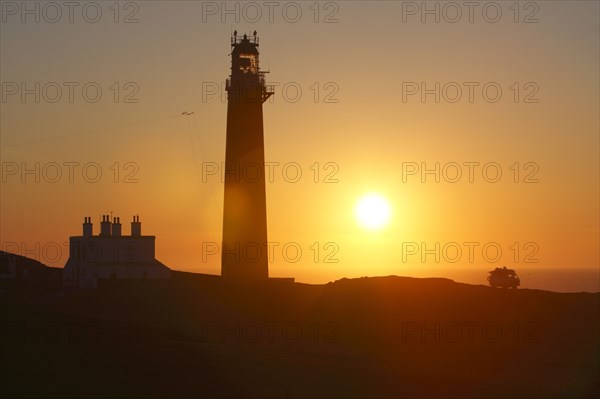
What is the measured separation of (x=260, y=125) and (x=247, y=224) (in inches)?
231

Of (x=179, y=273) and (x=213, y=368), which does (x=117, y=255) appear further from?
(x=213, y=368)

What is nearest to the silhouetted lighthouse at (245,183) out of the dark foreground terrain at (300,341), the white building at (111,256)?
the dark foreground terrain at (300,341)

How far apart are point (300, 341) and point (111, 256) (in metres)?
18.1

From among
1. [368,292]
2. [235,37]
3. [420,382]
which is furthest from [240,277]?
[420,382]

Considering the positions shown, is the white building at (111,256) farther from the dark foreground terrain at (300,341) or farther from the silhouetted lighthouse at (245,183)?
the silhouetted lighthouse at (245,183)

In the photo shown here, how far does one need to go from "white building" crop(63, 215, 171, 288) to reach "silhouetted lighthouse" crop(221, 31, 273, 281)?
5.90 meters

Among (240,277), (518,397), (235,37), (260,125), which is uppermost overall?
(235,37)

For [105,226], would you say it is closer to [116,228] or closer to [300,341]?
[116,228]

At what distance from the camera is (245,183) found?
2293 inches

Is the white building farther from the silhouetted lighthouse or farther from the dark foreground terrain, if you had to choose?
the silhouetted lighthouse

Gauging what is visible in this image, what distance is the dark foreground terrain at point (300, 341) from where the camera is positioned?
3422cm

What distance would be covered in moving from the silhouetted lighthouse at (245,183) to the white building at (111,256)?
5898 millimetres

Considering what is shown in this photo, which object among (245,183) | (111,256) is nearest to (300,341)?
(245,183)

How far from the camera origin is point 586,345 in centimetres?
4716
